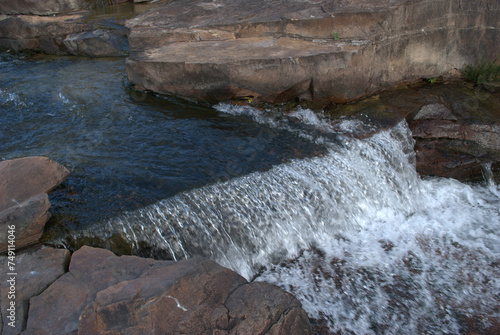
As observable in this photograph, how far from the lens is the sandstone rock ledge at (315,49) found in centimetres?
511

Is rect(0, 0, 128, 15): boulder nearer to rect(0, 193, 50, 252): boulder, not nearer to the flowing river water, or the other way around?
the flowing river water

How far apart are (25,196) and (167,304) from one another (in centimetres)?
177

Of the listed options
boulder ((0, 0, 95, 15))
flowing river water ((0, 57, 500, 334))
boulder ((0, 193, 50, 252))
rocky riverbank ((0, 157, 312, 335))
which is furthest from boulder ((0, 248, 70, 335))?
boulder ((0, 0, 95, 15))

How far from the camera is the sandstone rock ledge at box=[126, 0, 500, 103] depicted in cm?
511

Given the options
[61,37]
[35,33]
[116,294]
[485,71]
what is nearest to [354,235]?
[116,294]

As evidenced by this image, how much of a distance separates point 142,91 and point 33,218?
3294mm

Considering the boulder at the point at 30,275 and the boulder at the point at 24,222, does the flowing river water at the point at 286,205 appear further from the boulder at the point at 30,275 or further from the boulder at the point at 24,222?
the boulder at the point at 30,275

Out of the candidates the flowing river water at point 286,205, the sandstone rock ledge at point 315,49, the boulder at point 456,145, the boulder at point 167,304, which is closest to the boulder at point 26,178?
the flowing river water at point 286,205

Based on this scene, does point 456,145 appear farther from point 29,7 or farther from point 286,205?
point 29,7

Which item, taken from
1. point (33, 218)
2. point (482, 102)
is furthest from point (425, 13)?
point (33, 218)

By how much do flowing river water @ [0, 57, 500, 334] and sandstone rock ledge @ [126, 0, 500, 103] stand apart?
0.38m

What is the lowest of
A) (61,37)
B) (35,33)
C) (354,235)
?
(354,235)

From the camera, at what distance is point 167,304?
213cm

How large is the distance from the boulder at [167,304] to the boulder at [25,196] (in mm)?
610
